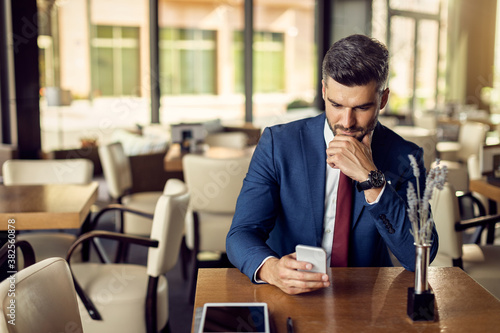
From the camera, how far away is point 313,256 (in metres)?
1.29

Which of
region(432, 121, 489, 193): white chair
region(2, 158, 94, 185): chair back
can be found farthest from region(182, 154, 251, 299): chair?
region(432, 121, 489, 193): white chair

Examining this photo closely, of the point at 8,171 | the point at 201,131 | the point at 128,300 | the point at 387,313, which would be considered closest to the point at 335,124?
the point at 387,313

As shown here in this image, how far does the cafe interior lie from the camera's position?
4.50 ft

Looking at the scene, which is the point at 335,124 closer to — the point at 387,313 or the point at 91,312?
the point at 387,313

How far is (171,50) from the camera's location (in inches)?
504

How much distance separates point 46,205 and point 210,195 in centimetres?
118

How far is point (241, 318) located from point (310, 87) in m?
9.39

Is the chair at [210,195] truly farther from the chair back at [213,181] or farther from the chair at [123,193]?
the chair at [123,193]

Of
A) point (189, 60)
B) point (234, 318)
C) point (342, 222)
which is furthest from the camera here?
point (189, 60)

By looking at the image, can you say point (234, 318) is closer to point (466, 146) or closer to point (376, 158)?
point (376, 158)

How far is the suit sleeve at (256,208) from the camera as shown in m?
1.60

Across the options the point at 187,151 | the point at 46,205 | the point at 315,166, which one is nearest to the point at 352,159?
the point at 315,166

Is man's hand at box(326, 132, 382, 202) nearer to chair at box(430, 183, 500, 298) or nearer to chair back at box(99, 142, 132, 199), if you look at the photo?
chair at box(430, 183, 500, 298)

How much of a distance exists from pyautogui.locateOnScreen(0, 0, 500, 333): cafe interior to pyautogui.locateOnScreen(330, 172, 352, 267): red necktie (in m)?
0.18
